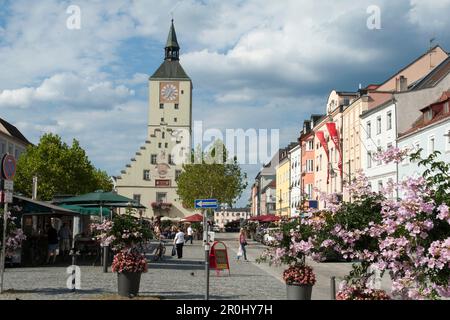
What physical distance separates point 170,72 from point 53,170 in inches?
1850

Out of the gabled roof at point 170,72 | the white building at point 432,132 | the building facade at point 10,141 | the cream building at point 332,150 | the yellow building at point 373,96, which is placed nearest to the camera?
the white building at point 432,132

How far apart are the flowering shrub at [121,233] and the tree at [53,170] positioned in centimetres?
4813

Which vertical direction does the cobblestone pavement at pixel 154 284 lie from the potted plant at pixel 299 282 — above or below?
below

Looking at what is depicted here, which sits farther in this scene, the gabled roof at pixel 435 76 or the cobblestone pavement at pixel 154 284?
the gabled roof at pixel 435 76

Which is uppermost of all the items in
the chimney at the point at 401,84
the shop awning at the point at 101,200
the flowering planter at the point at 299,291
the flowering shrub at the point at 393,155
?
the chimney at the point at 401,84

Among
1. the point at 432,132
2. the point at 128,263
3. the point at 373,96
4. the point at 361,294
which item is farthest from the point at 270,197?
the point at 361,294

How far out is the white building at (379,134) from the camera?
1788 inches

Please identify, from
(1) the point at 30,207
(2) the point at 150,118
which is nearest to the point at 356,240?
(1) the point at 30,207

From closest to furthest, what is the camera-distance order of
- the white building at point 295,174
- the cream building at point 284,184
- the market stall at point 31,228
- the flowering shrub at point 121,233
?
the flowering shrub at point 121,233, the market stall at point 31,228, the white building at point 295,174, the cream building at point 284,184

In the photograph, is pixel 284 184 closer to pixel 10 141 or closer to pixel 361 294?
pixel 10 141

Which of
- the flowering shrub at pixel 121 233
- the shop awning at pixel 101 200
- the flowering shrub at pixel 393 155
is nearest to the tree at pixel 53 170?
the shop awning at pixel 101 200

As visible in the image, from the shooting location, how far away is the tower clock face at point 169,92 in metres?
104

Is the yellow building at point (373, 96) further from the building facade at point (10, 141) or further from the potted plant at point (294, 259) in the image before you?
the building facade at point (10, 141)
